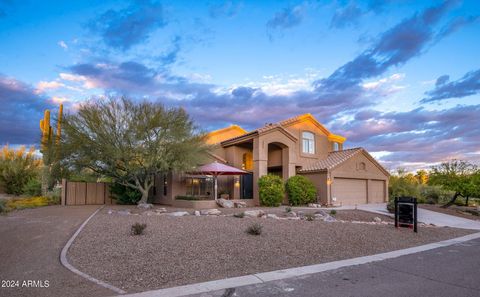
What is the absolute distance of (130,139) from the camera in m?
20.3

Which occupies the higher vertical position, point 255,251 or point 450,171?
point 450,171

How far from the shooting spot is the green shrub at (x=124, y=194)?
2431 centimetres

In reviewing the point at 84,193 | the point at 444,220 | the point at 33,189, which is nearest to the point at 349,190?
the point at 444,220

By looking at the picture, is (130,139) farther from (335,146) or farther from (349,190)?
(335,146)

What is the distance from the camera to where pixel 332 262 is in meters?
8.39

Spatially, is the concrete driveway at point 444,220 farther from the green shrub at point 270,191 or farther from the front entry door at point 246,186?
the front entry door at point 246,186

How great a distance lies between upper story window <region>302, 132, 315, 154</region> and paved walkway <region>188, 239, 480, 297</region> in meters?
20.6

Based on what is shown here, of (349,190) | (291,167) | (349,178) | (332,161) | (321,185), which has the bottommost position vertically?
(349,190)

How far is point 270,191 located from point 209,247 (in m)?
14.3

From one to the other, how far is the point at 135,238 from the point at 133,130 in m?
11.4

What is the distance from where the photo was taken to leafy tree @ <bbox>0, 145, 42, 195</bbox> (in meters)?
30.0

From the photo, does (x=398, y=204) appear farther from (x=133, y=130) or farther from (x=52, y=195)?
(x=52, y=195)

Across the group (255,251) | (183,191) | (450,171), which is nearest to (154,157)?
(183,191)

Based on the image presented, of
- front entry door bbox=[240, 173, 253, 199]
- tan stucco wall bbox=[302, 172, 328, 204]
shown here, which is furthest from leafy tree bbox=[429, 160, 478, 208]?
front entry door bbox=[240, 173, 253, 199]
